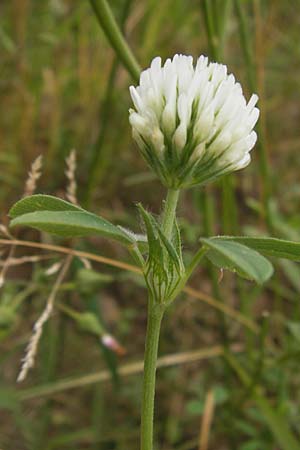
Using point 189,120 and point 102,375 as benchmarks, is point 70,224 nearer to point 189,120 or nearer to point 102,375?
point 189,120

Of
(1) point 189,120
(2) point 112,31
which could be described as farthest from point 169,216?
(2) point 112,31

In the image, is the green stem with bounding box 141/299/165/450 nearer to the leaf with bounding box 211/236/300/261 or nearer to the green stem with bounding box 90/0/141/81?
the leaf with bounding box 211/236/300/261

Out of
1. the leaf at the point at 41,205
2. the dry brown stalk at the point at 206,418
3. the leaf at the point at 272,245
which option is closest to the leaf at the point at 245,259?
the leaf at the point at 272,245

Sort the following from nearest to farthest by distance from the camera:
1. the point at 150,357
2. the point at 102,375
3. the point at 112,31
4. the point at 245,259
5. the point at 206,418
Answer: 1. the point at 245,259
2. the point at 150,357
3. the point at 112,31
4. the point at 206,418
5. the point at 102,375

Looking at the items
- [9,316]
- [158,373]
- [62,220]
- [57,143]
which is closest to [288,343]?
[158,373]

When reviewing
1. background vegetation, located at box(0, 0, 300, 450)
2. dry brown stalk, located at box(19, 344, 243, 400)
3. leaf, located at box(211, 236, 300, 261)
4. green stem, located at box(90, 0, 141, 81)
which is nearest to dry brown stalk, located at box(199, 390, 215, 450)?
background vegetation, located at box(0, 0, 300, 450)

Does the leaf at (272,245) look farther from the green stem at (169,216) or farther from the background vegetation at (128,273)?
the background vegetation at (128,273)

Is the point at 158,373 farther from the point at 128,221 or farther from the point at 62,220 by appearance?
the point at 62,220
